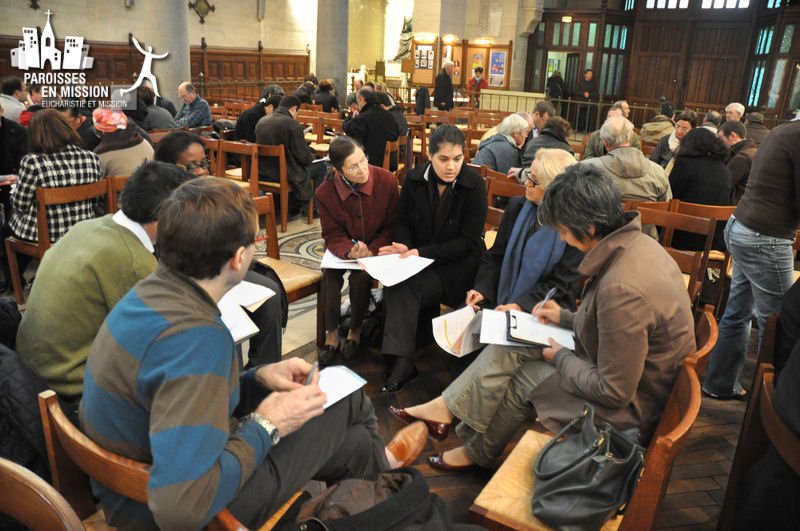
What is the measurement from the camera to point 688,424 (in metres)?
1.49

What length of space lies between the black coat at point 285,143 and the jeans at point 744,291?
422cm

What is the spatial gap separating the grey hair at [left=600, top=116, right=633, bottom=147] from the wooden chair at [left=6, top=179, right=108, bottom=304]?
11.1 feet

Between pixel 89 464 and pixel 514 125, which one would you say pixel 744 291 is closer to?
pixel 514 125

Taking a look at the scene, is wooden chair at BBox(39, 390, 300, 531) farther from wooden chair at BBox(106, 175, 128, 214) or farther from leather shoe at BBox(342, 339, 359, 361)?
wooden chair at BBox(106, 175, 128, 214)

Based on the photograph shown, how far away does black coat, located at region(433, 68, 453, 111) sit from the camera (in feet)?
41.2

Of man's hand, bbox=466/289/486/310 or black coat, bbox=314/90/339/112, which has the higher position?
black coat, bbox=314/90/339/112

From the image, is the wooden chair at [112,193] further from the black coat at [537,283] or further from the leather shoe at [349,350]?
the black coat at [537,283]

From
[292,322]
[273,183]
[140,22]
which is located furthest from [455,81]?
[292,322]

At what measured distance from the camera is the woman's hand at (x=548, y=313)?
2.56 metres

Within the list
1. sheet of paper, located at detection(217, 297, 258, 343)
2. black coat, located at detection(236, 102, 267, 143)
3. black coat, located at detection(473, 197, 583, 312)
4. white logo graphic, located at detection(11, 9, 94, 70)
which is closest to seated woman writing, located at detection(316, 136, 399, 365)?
black coat, located at detection(473, 197, 583, 312)

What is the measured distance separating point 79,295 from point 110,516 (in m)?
0.76

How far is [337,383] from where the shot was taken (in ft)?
6.25

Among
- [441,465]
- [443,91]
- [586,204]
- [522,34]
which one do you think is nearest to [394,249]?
[441,465]

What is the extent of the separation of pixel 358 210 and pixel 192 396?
251cm
